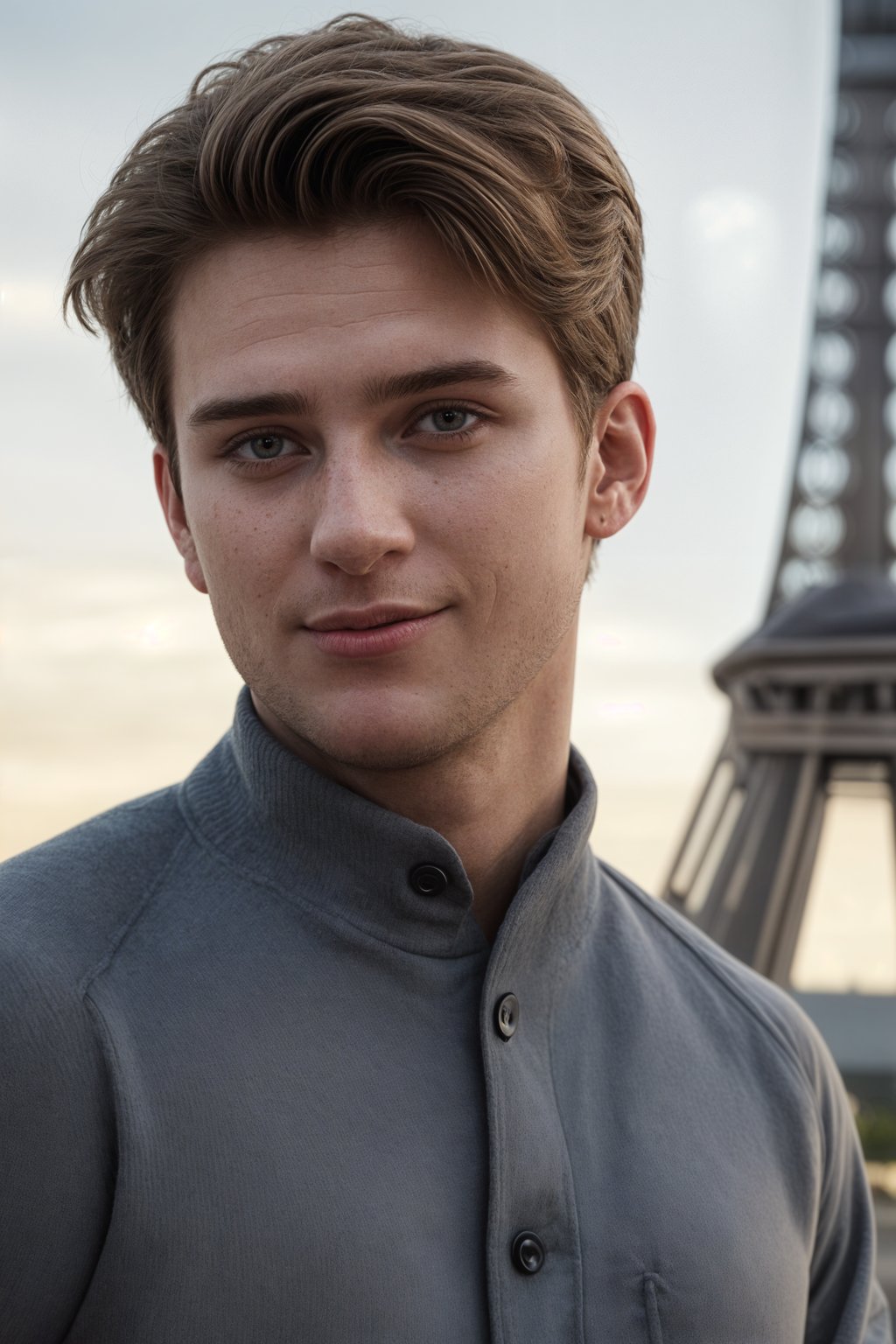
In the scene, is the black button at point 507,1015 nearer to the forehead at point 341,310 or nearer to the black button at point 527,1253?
the black button at point 527,1253

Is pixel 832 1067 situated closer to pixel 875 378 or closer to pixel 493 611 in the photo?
pixel 493 611

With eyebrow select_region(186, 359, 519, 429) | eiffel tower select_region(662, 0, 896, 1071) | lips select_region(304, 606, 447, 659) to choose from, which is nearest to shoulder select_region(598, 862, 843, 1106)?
lips select_region(304, 606, 447, 659)

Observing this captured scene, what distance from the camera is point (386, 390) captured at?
4.18ft

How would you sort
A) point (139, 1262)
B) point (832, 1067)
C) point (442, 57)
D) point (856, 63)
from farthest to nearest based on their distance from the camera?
point (856, 63) → point (832, 1067) → point (442, 57) → point (139, 1262)

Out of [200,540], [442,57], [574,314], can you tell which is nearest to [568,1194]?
[200,540]

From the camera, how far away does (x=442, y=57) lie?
137cm

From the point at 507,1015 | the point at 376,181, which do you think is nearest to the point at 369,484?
the point at 376,181

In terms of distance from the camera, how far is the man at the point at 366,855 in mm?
1149

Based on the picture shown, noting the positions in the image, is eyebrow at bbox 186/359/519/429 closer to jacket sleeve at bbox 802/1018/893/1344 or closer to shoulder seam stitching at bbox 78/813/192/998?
shoulder seam stitching at bbox 78/813/192/998

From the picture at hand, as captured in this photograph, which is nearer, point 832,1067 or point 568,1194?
point 568,1194

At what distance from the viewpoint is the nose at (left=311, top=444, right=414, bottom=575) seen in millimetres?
1237

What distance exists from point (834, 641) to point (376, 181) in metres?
7.87

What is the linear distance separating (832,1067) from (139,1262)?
0.91 m

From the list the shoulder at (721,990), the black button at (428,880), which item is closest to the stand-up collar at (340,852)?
the black button at (428,880)
